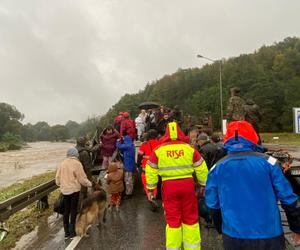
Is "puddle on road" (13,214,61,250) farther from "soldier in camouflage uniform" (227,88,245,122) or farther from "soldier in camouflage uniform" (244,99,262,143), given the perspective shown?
"soldier in camouflage uniform" (244,99,262,143)

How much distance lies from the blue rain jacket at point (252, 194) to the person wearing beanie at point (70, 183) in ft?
13.8

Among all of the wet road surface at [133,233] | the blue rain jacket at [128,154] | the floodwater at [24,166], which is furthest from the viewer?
the floodwater at [24,166]

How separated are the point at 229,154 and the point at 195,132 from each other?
517 cm

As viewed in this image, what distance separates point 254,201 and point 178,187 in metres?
1.80

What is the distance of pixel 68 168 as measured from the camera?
272 inches

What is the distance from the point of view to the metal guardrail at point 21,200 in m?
7.15

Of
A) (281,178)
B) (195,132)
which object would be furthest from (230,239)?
(195,132)

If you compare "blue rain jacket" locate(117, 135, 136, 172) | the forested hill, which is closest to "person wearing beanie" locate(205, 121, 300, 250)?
"blue rain jacket" locate(117, 135, 136, 172)

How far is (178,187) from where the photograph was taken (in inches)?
190

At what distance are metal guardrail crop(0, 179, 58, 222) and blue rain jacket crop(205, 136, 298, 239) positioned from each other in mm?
5242

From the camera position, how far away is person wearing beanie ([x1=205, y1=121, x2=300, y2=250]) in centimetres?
307

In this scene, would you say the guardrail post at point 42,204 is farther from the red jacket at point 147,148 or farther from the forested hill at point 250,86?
the forested hill at point 250,86

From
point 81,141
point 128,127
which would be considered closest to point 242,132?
point 81,141

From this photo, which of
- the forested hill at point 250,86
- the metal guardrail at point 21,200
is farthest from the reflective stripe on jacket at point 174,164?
the forested hill at point 250,86
